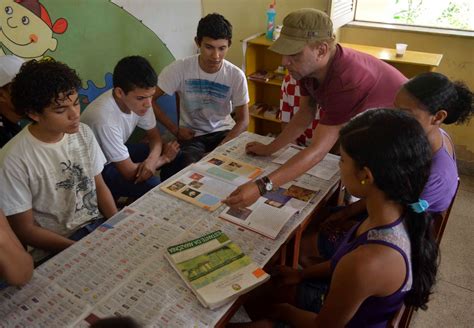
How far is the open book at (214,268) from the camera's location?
3.55ft

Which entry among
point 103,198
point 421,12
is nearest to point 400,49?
point 421,12

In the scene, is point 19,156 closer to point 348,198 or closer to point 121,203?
point 121,203

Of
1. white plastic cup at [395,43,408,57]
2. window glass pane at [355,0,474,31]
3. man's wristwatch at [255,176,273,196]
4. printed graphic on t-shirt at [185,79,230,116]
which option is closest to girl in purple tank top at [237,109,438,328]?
man's wristwatch at [255,176,273,196]

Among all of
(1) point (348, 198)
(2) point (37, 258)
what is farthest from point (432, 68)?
(2) point (37, 258)

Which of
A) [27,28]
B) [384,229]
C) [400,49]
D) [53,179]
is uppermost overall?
[27,28]

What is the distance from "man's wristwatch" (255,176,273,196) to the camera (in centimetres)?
150

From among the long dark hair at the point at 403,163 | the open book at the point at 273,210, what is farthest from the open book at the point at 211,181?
the long dark hair at the point at 403,163

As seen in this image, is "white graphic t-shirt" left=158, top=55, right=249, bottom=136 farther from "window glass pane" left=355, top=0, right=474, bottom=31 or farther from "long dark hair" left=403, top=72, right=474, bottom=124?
"window glass pane" left=355, top=0, right=474, bottom=31

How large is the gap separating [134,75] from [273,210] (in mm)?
1014

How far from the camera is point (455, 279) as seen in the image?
2.12m

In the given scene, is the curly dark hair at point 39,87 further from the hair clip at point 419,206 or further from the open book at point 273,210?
the hair clip at point 419,206

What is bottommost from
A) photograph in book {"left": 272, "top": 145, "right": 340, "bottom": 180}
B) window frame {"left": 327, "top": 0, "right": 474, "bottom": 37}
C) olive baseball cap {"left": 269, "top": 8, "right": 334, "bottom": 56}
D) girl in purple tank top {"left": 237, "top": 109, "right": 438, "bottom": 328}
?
photograph in book {"left": 272, "top": 145, "right": 340, "bottom": 180}

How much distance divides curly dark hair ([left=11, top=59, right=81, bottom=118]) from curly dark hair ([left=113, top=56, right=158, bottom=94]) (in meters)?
0.42

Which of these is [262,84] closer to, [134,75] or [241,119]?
[241,119]
